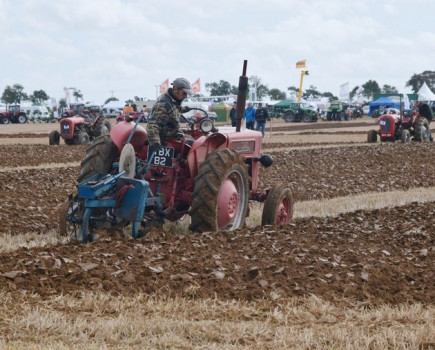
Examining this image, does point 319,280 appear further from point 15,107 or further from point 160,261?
point 15,107

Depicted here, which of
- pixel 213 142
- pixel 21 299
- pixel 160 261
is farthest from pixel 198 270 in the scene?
pixel 213 142

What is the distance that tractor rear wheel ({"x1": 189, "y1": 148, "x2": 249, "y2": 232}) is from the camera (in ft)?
27.7

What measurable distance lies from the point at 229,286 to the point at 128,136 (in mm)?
3193

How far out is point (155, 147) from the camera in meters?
8.59

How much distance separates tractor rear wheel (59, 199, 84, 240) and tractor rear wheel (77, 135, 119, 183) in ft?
1.43

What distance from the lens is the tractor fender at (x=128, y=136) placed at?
8930 mm

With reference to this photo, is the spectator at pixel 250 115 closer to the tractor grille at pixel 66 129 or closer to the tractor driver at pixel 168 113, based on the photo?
the tractor grille at pixel 66 129

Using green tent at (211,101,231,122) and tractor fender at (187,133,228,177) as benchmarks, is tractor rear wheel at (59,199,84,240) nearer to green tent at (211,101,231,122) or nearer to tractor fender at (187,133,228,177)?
tractor fender at (187,133,228,177)

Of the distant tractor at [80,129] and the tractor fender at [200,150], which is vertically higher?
the tractor fender at [200,150]

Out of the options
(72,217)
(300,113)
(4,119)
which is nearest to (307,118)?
(300,113)

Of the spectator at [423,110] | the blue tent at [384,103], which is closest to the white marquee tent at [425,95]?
the blue tent at [384,103]

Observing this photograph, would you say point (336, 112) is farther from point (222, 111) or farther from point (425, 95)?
point (222, 111)

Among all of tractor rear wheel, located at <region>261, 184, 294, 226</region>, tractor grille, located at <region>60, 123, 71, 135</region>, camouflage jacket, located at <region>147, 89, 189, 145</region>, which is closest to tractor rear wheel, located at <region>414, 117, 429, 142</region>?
tractor grille, located at <region>60, 123, 71, 135</region>

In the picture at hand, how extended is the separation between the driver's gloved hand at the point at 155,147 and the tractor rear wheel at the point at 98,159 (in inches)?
23.7
